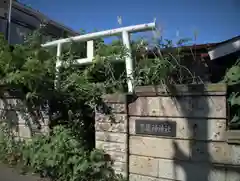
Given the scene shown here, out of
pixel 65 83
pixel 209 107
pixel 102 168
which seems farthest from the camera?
pixel 65 83

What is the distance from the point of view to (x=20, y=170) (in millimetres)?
4508

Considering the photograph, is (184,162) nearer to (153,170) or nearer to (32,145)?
(153,170)

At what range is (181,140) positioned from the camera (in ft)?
11.0

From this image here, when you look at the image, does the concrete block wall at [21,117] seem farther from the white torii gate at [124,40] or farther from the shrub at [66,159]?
the white torii gate at [124,40]

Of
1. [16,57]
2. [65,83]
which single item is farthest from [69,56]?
[16,57]

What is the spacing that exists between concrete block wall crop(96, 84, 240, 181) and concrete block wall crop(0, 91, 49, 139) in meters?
1.61

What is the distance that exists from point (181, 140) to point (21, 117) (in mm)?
3355

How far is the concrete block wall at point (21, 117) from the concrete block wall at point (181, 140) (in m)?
1.61

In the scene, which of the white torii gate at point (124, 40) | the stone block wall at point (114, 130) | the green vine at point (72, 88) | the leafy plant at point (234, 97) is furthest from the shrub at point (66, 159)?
the leafy plant at point (234, 97)

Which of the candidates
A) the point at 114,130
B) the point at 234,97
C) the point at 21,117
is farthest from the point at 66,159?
the point at 234,97

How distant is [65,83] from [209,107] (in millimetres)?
2662

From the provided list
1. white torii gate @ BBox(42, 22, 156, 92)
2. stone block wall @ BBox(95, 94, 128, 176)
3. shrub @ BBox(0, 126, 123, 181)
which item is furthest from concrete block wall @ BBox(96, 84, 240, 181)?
white torii gate @ BBox(42, 22, 156, 92)

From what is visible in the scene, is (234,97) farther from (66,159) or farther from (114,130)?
(66,159)

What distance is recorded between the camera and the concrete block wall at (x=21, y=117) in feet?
15.8
